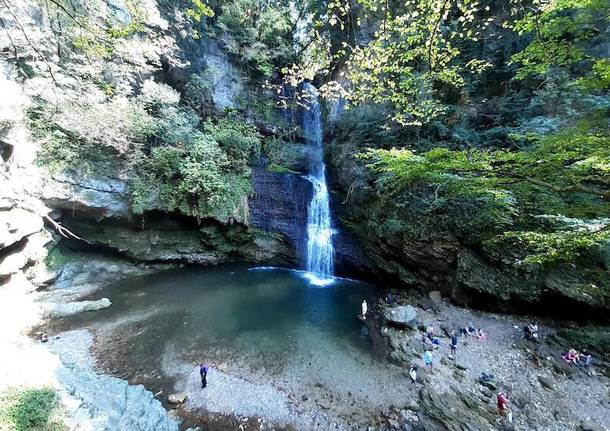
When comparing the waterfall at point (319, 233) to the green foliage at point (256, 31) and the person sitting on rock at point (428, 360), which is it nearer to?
the green foliage at point (256, 31)

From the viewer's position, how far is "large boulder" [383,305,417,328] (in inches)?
495

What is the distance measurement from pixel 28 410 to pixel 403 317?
11922 millimetres

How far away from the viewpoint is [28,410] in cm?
589

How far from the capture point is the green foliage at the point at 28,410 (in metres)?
5.56

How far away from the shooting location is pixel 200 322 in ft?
41.7

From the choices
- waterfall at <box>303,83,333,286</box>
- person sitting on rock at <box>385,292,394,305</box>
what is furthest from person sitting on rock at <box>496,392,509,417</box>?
waterfall at <box>303,83,333,286</box>

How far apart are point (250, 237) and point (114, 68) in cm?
1185

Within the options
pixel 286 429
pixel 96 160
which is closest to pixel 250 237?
pixel 96 160

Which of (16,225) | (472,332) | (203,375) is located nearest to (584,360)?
(472,332)

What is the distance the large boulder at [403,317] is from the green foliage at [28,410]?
11080 millimetres

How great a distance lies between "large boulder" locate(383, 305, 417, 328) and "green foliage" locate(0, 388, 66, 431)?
11.1 meters

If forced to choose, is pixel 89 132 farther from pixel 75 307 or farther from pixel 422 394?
pixel 422 394

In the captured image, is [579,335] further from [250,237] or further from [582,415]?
[250,237]

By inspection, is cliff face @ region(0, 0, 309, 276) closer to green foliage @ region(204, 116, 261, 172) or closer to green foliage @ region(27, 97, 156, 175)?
green foliage @ region(27, 97, 156, 175)
